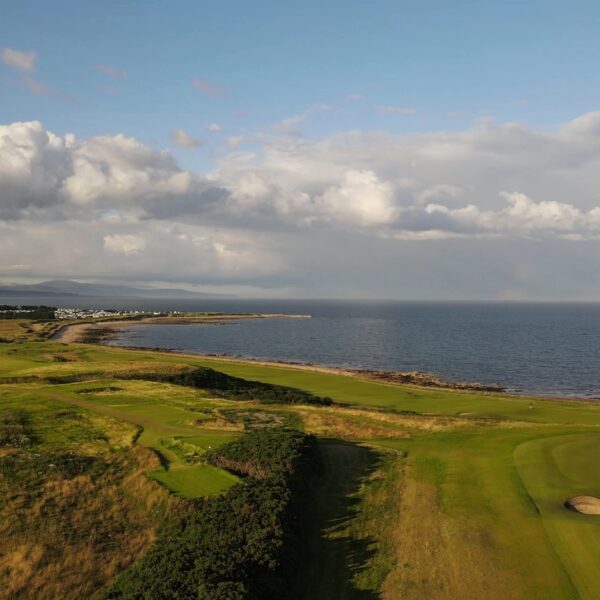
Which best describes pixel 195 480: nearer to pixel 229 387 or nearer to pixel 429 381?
pixel 229 387

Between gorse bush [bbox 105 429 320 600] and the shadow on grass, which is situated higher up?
gorse bush [bbox 105 429 320 600]

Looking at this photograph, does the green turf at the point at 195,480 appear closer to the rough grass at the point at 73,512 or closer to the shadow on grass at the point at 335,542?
the rough grass at the point at 73,512

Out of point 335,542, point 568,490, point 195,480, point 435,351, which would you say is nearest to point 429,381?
point 435,351

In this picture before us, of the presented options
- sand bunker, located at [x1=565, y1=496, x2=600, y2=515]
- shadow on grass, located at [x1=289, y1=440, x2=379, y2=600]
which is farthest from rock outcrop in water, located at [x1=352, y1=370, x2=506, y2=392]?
sand bunker, located at [x1=565, y1=496, x2=600, y2=515]

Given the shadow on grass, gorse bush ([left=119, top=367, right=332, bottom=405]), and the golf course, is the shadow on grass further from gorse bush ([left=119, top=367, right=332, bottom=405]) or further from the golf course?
gorse bush ([left=119, top=367, right=332, bottom=405])

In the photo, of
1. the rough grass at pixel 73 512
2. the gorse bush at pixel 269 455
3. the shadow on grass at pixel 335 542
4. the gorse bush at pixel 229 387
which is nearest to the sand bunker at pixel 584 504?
the shadow on grass at pixel 335 542
